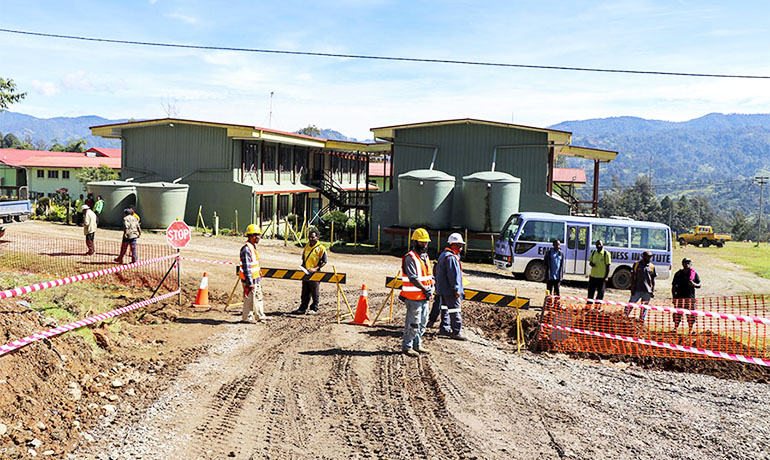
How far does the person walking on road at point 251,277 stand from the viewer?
11.7m

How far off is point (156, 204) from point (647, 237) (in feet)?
62.8

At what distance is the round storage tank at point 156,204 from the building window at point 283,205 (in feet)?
27.7

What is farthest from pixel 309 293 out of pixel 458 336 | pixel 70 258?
pixel 70 258

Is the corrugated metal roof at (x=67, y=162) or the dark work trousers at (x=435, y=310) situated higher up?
the corrugated metal roof at (x=67, y=162)

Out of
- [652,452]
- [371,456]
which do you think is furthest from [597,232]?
[371,456]

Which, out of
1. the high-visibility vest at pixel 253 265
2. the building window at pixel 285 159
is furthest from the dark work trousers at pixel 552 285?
the building window at pixel 285 159

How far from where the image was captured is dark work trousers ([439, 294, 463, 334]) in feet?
34.8

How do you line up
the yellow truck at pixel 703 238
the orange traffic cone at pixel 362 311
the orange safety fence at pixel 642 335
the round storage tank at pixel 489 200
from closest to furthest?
1. the orange safety fence at pixel 642 335
2. the orange traffic cone at pixel 362 311
3. the round storage tank at pixel 489 200
4. the yellow truck at pixel 703 238

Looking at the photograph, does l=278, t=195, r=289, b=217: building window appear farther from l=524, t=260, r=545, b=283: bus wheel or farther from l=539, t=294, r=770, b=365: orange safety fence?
l=539, t=294, r=770, b=365: orange safety fence

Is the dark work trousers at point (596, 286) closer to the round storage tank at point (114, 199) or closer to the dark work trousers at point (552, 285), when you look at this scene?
the dark work trousers at point (552, 285)

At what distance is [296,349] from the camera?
10.1 meters

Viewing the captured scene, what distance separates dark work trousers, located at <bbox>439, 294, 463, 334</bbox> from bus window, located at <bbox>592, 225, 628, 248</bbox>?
9963mm

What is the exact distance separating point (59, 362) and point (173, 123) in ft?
82.5

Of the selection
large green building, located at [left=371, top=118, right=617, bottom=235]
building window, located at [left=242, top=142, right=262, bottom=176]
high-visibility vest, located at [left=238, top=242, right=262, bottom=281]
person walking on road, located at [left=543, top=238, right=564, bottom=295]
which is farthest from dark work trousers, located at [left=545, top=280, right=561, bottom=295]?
building window, located at [left=242, top=142, right=262, bottom=176]
